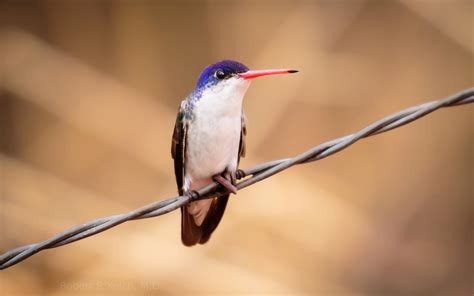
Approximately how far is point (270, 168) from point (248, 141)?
4188 millimetres

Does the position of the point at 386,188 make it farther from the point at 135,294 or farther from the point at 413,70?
the point at 135,294

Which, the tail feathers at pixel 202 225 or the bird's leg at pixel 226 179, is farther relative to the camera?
the tail feathers at pixel 202 225

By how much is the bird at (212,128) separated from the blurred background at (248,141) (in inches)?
123

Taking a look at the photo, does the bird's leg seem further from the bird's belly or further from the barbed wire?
the barbed wire

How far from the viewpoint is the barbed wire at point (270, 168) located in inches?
89.4

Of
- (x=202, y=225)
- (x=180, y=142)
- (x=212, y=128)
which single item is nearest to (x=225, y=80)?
(x=212, y=128)

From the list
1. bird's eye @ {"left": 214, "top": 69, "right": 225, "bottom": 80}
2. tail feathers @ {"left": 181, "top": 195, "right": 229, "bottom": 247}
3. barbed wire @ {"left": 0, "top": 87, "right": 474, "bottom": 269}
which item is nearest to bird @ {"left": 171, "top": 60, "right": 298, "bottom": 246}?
bird's eye @ {"left": 214, "top": 69, "right": 225, "bottom": 80}

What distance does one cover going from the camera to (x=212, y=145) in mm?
3393

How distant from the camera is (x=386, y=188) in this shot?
7.27 metres

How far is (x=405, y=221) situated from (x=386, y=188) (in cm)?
42

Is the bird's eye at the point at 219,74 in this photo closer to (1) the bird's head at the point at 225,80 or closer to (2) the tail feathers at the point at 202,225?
(1) the bird's head at the point at 225,80

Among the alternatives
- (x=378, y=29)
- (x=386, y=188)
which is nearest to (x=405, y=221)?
(x=386, y=188)

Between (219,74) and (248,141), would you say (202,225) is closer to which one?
(219,74)

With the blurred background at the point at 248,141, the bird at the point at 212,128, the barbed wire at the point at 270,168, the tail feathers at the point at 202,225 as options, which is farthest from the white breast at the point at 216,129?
the blurred background at the point at 248,141
